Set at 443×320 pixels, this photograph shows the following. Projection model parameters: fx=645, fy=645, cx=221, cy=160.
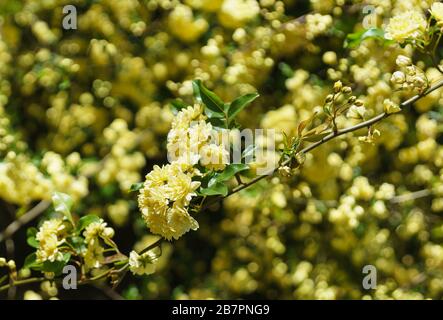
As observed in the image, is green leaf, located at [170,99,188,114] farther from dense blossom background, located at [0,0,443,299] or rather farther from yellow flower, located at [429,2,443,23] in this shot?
yellow flower, located at [429,2,443,23]

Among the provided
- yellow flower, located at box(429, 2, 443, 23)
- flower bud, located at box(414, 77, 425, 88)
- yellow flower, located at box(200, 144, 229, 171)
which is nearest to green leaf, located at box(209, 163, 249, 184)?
yellow flower, located at box(200, 144, 229, 171)

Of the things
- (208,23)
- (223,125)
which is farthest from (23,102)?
(223,125)

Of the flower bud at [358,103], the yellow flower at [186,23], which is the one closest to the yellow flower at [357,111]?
the flower bud at [358,103]

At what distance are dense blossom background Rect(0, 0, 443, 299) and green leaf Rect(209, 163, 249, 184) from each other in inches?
18.0

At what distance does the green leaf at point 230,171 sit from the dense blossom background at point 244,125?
0.46 metres

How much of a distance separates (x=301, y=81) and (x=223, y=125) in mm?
673

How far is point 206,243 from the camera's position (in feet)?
9.49

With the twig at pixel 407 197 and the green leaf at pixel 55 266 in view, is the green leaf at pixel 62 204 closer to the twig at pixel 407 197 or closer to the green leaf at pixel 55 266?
the green leaf at pixel 55 266

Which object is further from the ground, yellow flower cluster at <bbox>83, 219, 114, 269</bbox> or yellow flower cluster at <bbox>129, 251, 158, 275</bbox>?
yellow flower cluster at <bbox>83, 219, 114, 269</bbox>

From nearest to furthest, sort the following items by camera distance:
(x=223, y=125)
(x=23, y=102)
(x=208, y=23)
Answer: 1. (x=223, y=125)
2. (x=208, y=23)
3. (x=23, y=102)

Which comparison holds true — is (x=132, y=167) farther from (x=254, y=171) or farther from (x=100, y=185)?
(x=254, y=171)

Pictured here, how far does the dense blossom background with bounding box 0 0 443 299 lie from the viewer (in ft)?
6.47

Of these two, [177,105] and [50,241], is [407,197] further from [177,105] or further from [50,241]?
[50,241]

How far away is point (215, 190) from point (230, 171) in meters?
0.07
